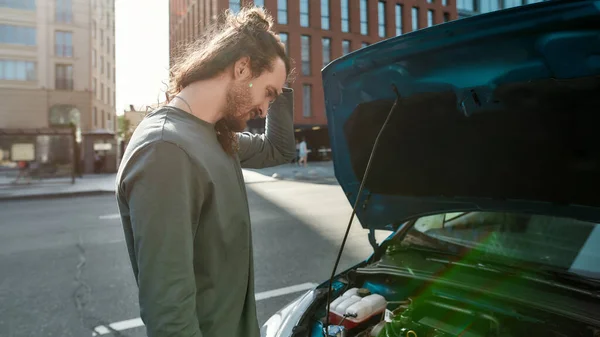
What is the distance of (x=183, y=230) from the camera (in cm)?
116

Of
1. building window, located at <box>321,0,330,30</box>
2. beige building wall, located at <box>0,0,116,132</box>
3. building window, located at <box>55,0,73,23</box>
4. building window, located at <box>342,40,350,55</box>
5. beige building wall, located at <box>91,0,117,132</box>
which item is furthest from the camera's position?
beige building wall, located at <box>91,0,117,132</box>

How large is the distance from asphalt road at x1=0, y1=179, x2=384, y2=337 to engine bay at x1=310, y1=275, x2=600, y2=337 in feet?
5.08

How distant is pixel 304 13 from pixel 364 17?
18.8 feet

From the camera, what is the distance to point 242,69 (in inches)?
57.7

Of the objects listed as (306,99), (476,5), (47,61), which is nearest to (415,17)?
(476,5)

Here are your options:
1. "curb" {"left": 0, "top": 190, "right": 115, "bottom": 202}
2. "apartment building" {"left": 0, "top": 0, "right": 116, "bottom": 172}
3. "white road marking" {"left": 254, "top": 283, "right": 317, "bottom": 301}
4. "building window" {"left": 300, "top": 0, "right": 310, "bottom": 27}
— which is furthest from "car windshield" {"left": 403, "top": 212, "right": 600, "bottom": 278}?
"apartment building" {"left": 0, "top": 0, "right": 116, "bottom": 172}

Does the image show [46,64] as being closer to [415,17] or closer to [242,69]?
[415,17]

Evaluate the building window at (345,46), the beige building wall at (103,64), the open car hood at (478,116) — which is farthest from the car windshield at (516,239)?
the beige building wall at (103,64)

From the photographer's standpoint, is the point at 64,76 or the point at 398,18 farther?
the point at 398,18

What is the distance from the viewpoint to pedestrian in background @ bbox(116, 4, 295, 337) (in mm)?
1135

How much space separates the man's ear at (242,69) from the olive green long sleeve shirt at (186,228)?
0.22 meters

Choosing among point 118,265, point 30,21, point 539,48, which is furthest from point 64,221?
point 30,21

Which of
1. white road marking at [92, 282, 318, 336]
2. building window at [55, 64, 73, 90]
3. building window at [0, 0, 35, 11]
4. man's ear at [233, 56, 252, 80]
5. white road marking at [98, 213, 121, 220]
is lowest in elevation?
white road marking at [92, 282, 318, 336]

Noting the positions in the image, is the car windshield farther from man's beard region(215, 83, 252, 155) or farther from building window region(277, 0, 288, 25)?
building window region(277, 0, 288, 25)
